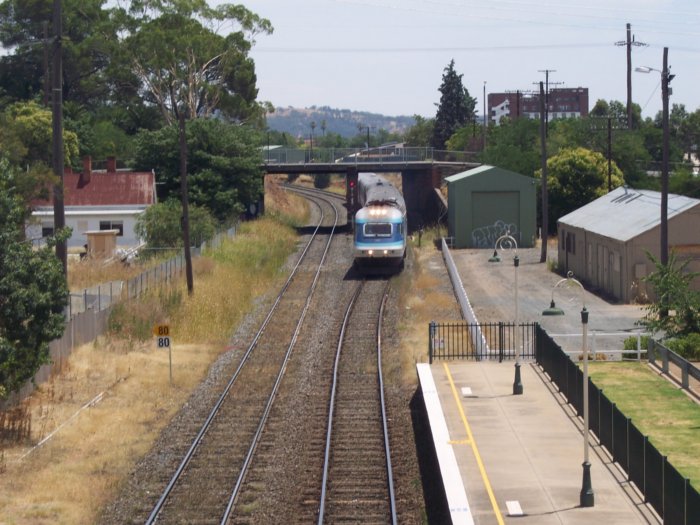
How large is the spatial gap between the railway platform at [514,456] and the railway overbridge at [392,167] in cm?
4631

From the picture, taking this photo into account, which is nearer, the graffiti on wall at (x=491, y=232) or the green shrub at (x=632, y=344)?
the green shrub at (x=632, y=344)

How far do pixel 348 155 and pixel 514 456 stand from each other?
60850 mm

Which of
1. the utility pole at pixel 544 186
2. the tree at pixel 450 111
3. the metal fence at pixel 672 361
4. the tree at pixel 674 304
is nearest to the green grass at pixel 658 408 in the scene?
the metal fence at pixel 672 361

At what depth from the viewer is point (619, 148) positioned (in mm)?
69312

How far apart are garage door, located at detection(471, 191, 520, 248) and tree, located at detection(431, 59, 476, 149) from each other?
64.6 m

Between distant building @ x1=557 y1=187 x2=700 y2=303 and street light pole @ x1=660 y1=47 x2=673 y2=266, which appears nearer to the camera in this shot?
street light pole @ x1=660 y1=47 x2=673 y2=266

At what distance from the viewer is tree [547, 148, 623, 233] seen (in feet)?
207

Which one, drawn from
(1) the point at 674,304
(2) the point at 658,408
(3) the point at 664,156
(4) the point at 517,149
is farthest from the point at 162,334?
(4) the point at 517,149

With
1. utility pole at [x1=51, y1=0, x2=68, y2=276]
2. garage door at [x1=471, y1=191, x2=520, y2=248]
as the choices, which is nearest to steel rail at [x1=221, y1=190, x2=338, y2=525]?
utility pole at [x1=51, y1=0, x2=68, y2=276]

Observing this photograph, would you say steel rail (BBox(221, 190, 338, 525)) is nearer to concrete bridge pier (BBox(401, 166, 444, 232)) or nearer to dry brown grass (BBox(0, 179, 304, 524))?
dry brown grass (BBox(0, 179, 304, 524))

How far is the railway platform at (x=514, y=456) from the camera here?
672 inches

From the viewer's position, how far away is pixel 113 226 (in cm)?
5819

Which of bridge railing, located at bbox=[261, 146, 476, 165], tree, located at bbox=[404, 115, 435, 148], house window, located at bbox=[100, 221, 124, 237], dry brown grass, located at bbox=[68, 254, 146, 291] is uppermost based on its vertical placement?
tree, located at bbox=[404, 115, 435, 148]

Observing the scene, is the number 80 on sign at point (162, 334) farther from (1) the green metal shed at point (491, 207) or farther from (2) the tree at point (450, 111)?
(2) the tree at point (450, 111)
